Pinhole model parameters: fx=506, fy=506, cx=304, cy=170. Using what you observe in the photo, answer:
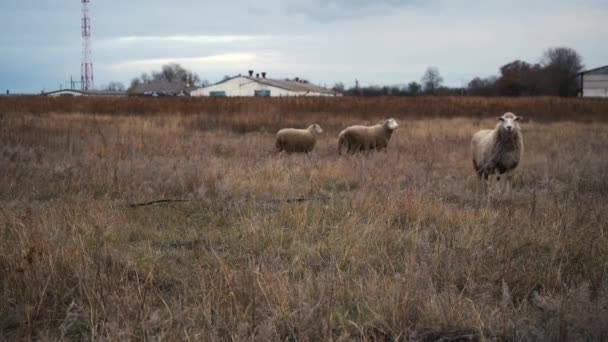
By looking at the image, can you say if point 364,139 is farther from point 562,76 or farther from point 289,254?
point 562,76

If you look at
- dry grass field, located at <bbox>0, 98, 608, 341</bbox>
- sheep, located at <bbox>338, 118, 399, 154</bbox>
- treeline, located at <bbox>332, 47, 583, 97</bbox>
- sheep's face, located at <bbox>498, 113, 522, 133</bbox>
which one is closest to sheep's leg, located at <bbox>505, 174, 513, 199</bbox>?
dry grass field, located at <bbox>0, 98, 608, 341</bbox>

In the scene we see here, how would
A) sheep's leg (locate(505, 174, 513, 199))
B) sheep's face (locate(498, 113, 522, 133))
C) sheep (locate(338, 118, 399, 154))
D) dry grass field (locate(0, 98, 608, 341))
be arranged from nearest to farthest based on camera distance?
dry grass field (locate(0, 98, 608, 341)), sheep's leg (locate(505, 174, 513, 199)), sheep's face (locate(498, 113, 522, 133)), sheep (locate(338, 118, 399, 154))

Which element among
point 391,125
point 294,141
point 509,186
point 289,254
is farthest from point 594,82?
point 289,254

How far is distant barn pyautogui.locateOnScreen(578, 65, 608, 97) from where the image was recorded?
52.5m

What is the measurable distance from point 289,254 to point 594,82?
58.5m

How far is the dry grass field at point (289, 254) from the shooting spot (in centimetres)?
314

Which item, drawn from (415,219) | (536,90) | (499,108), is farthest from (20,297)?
(536,90)

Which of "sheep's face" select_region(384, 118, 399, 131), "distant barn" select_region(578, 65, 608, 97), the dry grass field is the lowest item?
the dry grass field

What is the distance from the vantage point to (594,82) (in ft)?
175

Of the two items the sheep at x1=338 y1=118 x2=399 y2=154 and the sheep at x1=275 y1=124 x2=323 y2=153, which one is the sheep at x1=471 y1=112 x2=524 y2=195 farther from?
the sheep at x1=275 y1=124 x2=323 y2=153

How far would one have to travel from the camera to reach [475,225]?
5.03 m

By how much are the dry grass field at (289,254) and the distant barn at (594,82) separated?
4954 centimetres

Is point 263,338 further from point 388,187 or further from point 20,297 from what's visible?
point 388,187

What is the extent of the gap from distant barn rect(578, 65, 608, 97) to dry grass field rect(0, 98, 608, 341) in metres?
49.5
